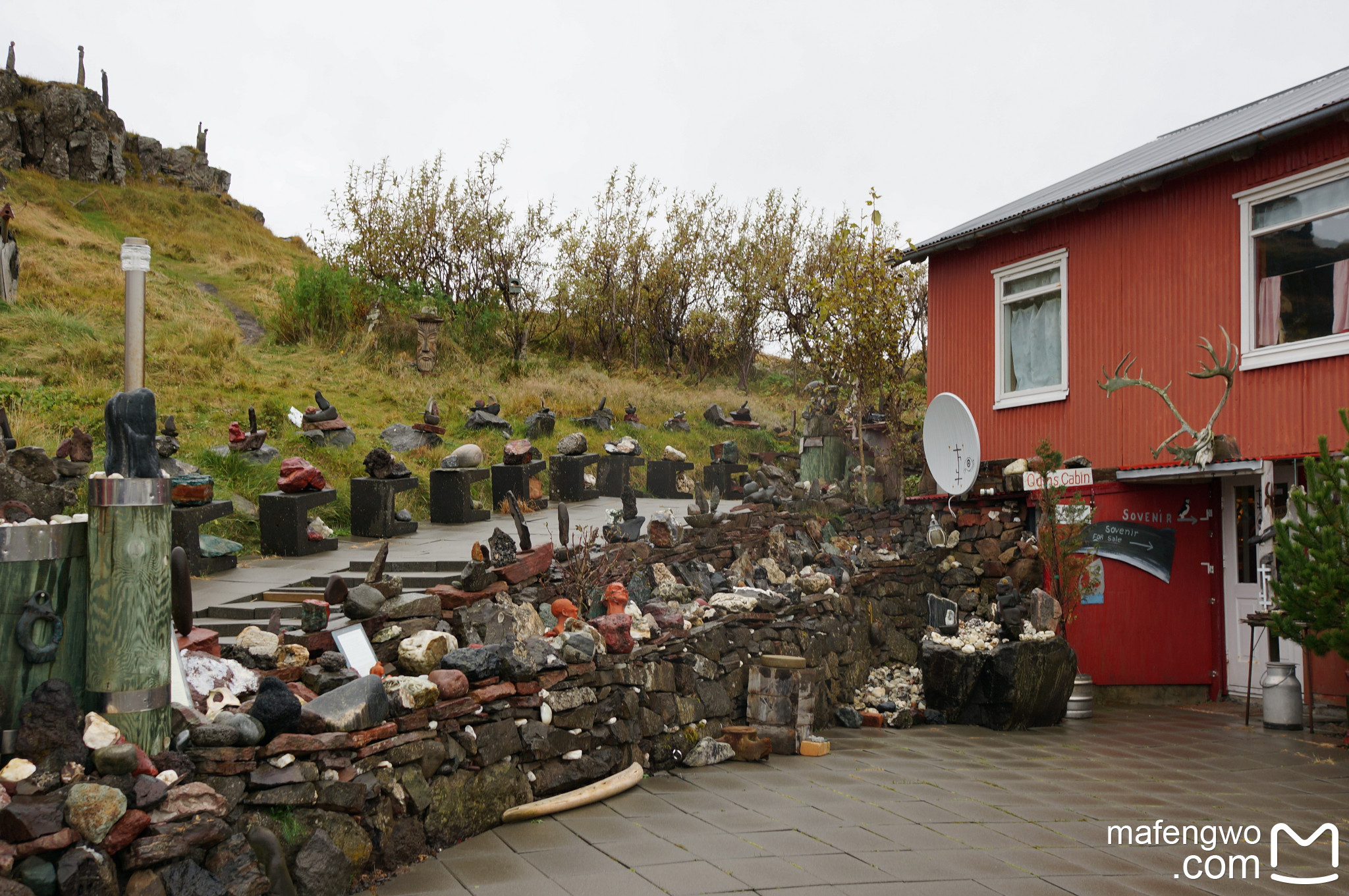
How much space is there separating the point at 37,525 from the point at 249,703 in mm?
1169

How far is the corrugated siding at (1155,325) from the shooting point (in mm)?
8414

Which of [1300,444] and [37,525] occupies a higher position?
[1300,444]

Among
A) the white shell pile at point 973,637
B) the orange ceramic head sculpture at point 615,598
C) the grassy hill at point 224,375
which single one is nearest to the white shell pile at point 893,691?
the white shell pile at point 973,637

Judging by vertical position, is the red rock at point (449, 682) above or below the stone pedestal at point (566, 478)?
below

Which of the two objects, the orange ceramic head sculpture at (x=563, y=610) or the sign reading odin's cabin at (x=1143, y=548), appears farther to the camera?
the sign reading odin's cabin at (x=1143, y=548)

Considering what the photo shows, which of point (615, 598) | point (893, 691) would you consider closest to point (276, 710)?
point (615, 598)

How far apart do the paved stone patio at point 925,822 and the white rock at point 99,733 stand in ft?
4.28

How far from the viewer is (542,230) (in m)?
25.3

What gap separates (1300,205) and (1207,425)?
219cm

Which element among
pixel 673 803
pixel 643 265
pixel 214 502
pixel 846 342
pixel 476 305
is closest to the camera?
pixel 673 803

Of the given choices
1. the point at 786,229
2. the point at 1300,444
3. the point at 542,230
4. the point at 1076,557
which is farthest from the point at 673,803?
the point at 786,229

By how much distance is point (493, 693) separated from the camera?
5152 mm

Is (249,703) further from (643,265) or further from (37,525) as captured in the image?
(643,265)

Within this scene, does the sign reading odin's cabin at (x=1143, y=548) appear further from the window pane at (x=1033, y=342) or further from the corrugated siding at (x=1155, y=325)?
the window pane at (x=1033, y=342)
